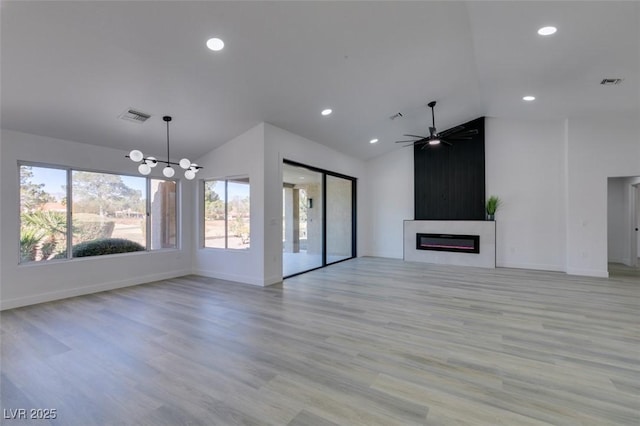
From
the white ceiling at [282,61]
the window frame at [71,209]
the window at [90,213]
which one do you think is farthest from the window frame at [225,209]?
the white ceiling at [282,61]

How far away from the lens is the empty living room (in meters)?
2.39

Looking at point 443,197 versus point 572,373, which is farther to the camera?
point 443,197

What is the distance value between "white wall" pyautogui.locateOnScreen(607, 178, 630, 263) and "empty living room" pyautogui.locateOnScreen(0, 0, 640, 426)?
5cm

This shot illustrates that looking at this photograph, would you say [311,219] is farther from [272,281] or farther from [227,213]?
[272,281]

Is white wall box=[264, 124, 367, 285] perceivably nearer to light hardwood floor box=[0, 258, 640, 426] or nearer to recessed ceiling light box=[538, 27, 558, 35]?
light hardwood floor box=[0, 258, 640, 426]

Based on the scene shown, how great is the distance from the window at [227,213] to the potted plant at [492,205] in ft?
20.2

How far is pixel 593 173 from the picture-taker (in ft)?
21.2

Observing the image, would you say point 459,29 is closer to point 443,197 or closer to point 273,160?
point 273,160

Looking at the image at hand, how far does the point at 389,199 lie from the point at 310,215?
9.63 feet

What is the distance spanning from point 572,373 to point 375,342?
68.2 inches

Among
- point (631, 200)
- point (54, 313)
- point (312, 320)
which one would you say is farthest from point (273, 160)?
point (631, 200)

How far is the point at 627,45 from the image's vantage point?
3881mm

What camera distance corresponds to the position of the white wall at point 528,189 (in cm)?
705

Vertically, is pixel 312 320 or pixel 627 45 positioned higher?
pixel 627 45
